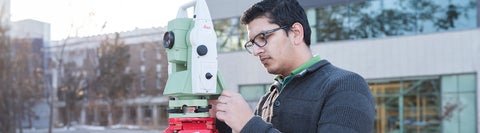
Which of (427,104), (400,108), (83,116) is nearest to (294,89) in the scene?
(427,104)

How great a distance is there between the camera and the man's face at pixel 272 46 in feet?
4.05

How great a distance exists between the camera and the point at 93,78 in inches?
798

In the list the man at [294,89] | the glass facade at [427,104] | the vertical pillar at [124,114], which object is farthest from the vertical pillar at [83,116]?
the man at [294,89]

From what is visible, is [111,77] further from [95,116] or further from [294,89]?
[294,89]

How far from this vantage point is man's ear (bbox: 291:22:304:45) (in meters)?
1.25

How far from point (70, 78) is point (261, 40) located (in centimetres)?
2045

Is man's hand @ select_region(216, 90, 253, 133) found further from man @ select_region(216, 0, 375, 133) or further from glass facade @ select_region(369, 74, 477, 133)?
glass facade @ select_region(369, 74, 477, 133)

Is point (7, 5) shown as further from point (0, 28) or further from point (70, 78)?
point (70, 78)

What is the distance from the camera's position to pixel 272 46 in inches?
48.8

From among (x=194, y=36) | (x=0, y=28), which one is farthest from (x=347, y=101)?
(x=0, y=28)

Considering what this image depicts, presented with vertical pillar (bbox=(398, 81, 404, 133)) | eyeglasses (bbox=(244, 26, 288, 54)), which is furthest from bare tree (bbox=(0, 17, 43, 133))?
eyeglasses (bbox=(244, 26, 288, 54))

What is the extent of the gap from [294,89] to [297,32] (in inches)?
5.5

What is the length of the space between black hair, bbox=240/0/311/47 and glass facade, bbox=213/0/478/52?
30.4 ft

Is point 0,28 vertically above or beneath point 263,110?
above
